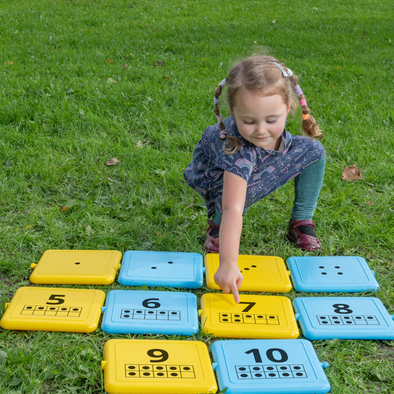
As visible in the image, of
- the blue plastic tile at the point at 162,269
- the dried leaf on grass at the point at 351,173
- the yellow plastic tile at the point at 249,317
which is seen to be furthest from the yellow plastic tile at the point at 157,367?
the dried leaf on grass at the point at 351,173

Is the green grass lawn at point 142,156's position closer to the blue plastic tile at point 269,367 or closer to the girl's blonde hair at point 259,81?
the blue plastic tile at point 269,367

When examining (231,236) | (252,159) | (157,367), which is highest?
(252,159)

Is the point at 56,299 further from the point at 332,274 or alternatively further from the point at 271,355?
the point at 332,274

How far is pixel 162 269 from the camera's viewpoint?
6.98 feet

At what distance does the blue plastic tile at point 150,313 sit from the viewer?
176 centimetres

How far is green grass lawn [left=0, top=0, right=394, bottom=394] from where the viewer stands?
1.72 meters

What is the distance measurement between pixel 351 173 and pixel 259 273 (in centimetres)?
125

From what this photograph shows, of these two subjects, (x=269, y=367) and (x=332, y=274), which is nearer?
(x=269, y=367)

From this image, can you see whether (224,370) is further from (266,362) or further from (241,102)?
(241,102)

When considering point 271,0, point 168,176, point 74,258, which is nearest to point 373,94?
point 168,176

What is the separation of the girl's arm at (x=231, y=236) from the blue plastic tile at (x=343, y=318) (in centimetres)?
37

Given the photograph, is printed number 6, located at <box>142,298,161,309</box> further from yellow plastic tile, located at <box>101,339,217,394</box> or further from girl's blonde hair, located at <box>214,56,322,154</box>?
girl's blonde hair, located at <box>214,56,322,154</box>


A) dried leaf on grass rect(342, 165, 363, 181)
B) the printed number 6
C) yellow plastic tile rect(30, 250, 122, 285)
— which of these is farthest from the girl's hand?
dried leaf on grass rect(342, 165, 363, 181)

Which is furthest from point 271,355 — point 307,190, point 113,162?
point 113,162
